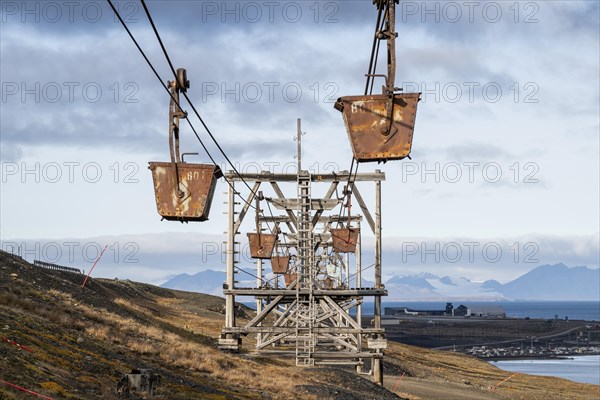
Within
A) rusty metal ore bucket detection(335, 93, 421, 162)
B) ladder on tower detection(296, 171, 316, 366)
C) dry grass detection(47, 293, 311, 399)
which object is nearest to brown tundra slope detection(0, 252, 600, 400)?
dry grass detection(47, 293, 311, 399)

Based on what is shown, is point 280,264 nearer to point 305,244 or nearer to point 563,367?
point 305,244

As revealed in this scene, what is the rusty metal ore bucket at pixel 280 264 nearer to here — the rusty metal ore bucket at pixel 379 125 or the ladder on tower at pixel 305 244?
the ladder on tower at pixel 305 244

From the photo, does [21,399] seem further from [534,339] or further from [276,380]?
[534,339]

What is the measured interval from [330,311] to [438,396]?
6.35m

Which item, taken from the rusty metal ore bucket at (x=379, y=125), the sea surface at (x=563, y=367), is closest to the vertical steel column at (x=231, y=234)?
the rusty metal ore bucket at (x=379, y=125)

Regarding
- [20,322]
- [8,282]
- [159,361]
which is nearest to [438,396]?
[159,361]

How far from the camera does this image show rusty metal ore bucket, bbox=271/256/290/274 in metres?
48.5

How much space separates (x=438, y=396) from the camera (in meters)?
40.6

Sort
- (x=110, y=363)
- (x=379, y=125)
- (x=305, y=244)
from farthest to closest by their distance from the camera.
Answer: (x=305, y=244)
(x=110, y=363)
(x=379, y=125)

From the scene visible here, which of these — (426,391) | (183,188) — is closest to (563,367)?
(426,391)

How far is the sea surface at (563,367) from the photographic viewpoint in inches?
4304

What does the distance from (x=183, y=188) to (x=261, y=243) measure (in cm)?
2022

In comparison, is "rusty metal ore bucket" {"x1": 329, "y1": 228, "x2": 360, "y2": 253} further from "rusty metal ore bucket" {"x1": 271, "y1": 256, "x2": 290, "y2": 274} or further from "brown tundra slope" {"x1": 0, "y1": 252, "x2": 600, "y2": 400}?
"rusty metal ore bucket" {"x1": 271, "y1": 256, "x2": 290, "y2": 274}

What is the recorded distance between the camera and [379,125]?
14805 millimetres
